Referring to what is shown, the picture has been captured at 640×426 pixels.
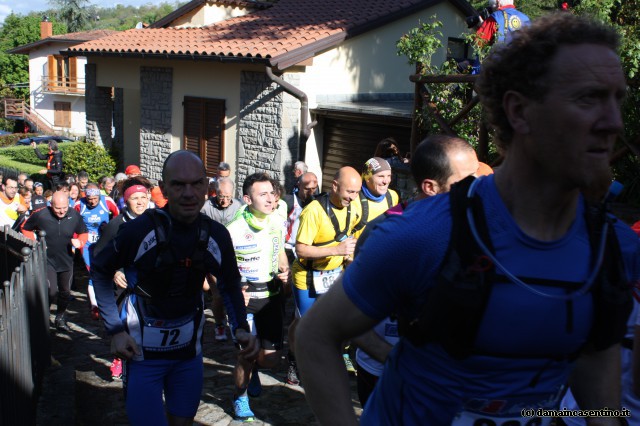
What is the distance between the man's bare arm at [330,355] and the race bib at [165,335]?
2691 millimetres

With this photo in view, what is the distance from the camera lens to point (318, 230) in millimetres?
6270

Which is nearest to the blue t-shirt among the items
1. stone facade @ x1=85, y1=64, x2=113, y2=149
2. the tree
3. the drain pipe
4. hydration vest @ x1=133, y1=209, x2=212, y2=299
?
hydration vest @ x1=133, y1=209, x2=212, y2=299

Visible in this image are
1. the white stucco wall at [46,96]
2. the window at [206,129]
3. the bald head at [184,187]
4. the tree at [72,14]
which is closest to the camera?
the bald head at [184,187]

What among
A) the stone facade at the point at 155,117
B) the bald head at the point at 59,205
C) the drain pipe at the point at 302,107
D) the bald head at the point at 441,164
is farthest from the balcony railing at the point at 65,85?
the bald head at the point at 441,164

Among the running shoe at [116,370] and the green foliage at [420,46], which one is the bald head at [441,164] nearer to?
the running shoe at [116,370]

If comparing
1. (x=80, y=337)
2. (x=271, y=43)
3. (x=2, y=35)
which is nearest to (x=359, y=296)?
(x=80, y=337)

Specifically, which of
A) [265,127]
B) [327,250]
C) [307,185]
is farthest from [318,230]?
[265,127]

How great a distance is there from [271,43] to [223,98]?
186 cm

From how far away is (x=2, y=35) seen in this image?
79625mm

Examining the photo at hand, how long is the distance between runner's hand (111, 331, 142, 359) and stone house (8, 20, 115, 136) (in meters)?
49.1

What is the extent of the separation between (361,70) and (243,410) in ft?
37.9

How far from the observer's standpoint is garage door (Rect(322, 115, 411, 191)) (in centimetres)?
1355

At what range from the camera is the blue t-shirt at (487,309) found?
1.59 m

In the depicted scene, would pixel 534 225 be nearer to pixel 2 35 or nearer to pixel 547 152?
pixel 547 152
